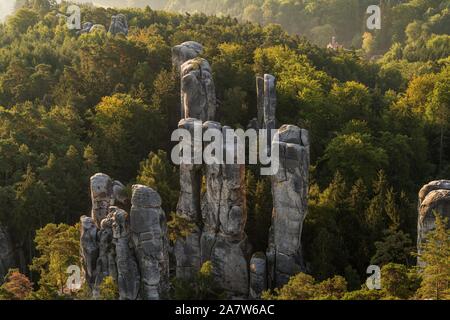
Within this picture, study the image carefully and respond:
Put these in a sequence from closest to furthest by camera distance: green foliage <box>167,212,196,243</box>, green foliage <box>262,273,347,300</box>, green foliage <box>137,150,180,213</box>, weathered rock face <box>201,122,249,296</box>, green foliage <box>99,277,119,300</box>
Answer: green foliage <box>262,273,347,300</box> → green foliage <box>99,277,119,300</box> → weathered rock face <box>201,122,249,296</box> → green foliage <box>167,212,196,243</box> → green foliage <box>137,150,180,213</box>

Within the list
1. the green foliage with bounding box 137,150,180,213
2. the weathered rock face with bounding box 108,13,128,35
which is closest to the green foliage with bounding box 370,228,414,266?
the green foliage with bounding box 137,150,180,213

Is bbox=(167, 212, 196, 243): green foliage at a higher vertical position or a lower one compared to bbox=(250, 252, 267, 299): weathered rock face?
higher

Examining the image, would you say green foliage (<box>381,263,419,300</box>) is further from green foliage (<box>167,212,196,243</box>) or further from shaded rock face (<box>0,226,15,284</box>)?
shaded rock face (<box>0,226,15,284</box>)

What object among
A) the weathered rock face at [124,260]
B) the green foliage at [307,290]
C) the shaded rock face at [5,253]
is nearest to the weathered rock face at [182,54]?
the shaded rock face at [5,253]

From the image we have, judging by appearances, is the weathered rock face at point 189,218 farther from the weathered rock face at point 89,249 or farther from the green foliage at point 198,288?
the weathered rock face at point 89,249

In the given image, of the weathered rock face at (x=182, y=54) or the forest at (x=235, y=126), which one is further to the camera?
the weathered rock face at (x=182, y=54)
